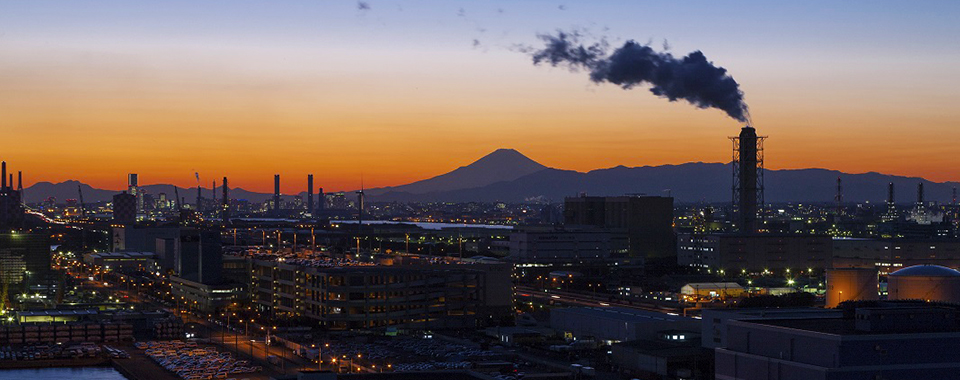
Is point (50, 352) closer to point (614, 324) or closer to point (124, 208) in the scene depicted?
point (614, 324)

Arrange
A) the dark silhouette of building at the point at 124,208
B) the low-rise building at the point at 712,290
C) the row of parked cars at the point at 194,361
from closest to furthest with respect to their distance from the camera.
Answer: the row of parked cars at the point at 194,361 → the low-rise building at the point at 712,290 → the dark silhouette of building at the point at 124,208

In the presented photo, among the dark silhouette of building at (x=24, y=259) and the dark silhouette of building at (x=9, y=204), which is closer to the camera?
the dark silhouette of building at (x=24, y=259)

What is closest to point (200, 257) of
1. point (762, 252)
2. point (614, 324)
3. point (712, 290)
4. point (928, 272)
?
point (712, 290)

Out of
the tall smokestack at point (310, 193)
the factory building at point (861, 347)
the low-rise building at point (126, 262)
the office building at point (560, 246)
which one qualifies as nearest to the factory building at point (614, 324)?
the factory building at point (861, 347)

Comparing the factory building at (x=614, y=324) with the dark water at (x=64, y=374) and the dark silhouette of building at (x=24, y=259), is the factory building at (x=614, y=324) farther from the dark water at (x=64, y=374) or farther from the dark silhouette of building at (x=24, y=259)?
the dark silhouette of building at (x=24, y=259)

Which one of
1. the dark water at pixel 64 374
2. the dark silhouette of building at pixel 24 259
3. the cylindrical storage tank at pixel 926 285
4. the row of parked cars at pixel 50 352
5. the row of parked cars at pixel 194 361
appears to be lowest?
the dark water at pixel 64 374

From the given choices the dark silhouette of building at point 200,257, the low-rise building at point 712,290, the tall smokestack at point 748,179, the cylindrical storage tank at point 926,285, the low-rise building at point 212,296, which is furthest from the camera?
the tall smokestack at point 748,179

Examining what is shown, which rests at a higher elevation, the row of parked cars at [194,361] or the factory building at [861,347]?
the factory building at [861,347]

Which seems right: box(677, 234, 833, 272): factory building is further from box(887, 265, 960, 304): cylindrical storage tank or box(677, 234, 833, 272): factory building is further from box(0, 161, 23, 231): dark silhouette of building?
box(0, 161, 23, 231): dark silhouette of building
